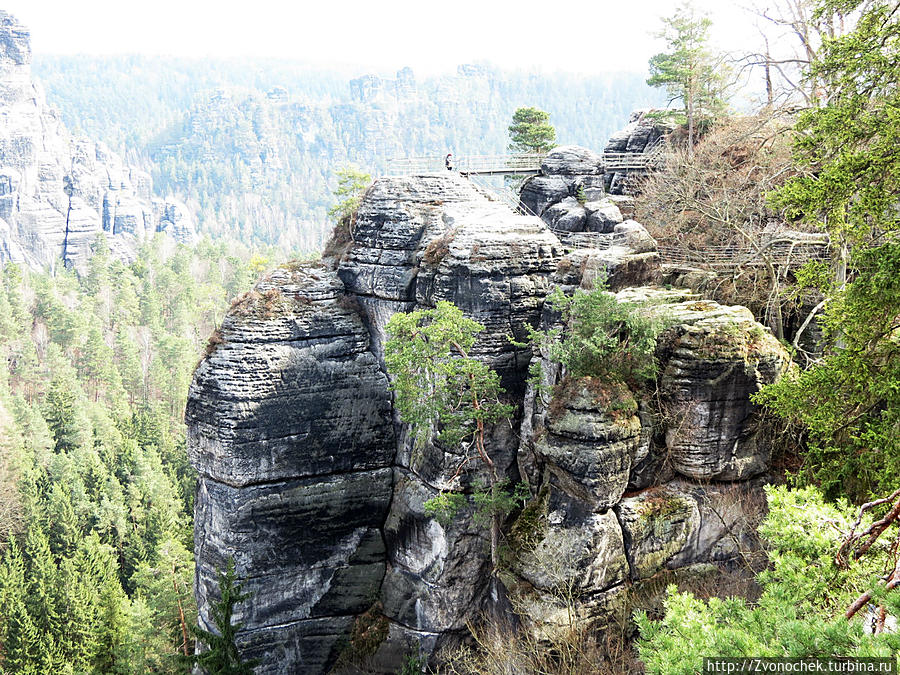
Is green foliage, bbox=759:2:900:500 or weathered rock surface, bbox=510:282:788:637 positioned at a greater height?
green foliage, bbox=759:2:900:500

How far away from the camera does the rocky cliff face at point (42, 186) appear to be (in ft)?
389

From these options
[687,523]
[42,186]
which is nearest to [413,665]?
[687,523]

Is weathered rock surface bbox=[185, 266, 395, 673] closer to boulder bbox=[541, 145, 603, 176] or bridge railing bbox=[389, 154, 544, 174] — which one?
bridge railing bbox=[389, 154, 544, 174]

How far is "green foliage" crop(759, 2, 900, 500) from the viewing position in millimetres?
10102

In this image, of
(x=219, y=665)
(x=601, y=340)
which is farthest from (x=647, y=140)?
(x=219, y=665)

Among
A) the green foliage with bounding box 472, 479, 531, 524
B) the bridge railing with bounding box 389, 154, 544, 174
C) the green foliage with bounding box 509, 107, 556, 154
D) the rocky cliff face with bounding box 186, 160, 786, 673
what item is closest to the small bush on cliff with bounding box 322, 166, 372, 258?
the rocky cliff face with bounding box 186, 160, 786, 673

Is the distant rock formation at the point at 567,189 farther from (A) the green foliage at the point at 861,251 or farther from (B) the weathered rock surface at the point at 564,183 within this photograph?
(A) the green foliage at the point at 861,251

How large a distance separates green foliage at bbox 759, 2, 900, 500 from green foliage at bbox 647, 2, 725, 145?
20584mm

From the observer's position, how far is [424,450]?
1898 cm

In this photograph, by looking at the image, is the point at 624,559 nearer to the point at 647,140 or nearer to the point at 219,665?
the point at 219,665

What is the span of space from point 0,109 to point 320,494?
13626 cm

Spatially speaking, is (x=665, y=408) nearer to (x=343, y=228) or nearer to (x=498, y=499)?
A: (x=498, y=499)

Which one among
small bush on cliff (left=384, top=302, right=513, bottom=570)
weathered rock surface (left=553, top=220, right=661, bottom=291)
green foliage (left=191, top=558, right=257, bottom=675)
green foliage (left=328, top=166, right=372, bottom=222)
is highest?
green foliage (left=328, top=166, right=372, bottom=222)

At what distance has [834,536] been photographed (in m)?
8.06
